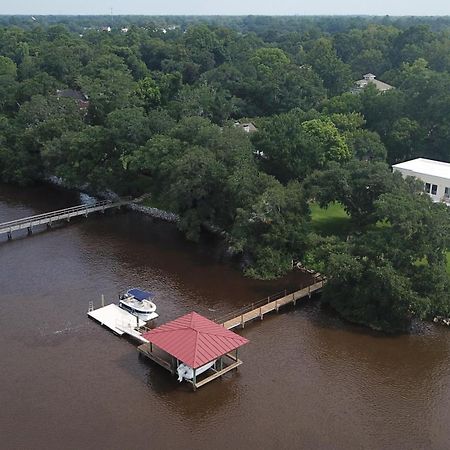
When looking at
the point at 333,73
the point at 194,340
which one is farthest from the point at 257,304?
the point at 333,73

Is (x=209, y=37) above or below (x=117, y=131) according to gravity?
above

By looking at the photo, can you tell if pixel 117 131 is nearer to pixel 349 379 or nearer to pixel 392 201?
pixel 392 201

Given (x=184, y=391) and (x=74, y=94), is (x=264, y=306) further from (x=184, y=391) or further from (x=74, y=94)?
(x=74, y=94)

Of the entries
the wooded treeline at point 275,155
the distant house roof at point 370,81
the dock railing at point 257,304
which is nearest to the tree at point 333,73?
the wooded treeline at point 275,155

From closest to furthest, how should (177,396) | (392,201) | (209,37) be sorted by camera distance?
(177,396) → (392,201) → (209,37)

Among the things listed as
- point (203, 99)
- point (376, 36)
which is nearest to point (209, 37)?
point (376, 36)

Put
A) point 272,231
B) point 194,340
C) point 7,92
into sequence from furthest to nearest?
point 7,92 → point 272,231 → point 194,340
